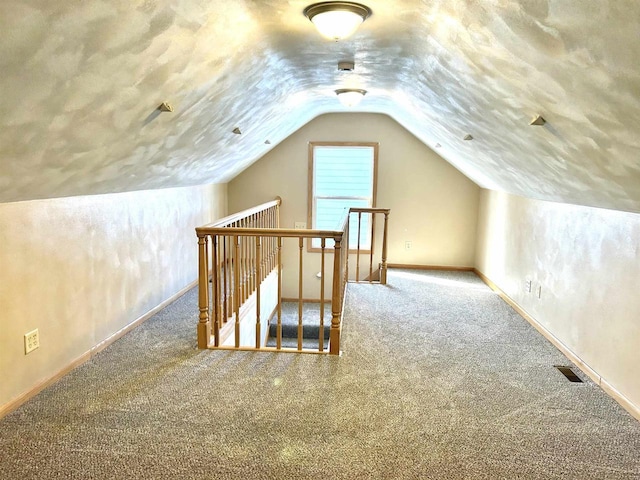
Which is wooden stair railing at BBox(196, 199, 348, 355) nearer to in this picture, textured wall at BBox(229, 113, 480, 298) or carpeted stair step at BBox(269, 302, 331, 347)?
carpeted stair step at BBox(269, 302, 331, 347)

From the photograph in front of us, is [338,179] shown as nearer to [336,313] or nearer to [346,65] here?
[346,65]

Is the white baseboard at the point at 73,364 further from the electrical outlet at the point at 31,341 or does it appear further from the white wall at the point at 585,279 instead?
the white wall at the point at 585,279

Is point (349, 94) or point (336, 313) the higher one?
point (349, 94)

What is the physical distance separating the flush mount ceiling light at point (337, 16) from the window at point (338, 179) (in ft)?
13.0

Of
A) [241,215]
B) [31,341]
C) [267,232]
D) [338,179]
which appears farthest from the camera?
[338,179]

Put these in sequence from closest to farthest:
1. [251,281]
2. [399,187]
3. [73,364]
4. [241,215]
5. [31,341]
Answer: [31,341] < [73,364] < [241,215] < [251,281] < [399,187]

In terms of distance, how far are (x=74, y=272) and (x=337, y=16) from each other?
7.34ft

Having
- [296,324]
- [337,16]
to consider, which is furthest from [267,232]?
[296,324]

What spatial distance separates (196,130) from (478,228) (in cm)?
419

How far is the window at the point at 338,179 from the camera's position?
6.30 meters

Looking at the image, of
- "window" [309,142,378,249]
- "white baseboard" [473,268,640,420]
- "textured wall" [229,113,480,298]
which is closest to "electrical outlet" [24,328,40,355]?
"white baseboard" [473,268,640,420]

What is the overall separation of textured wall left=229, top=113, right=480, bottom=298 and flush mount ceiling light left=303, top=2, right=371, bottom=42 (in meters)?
3.93

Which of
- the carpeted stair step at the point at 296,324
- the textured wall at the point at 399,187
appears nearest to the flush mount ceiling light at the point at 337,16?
the textured wall at the point at 399,187

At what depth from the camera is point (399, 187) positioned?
20.5 ft
